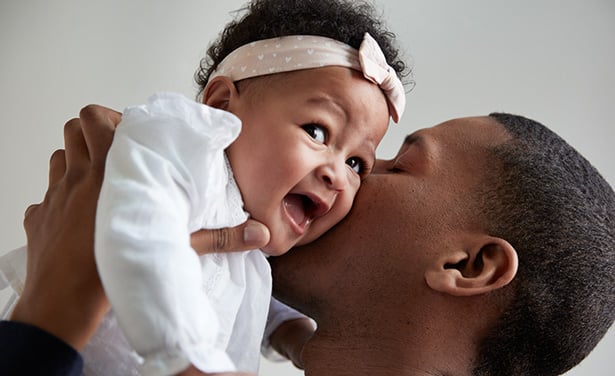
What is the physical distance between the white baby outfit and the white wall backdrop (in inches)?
48.9

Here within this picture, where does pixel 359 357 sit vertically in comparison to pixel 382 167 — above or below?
below

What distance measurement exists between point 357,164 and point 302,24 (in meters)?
0.26

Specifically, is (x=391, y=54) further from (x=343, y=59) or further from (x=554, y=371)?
(x=554, y=371)

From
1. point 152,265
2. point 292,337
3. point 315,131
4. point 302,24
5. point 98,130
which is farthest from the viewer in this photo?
point 292,337

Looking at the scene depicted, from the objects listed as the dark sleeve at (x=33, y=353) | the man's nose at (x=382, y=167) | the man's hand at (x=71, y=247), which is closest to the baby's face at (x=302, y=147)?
the man's nose at (x=382, y=167)

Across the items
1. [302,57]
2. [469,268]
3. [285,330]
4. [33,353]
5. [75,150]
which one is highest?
[302,57]

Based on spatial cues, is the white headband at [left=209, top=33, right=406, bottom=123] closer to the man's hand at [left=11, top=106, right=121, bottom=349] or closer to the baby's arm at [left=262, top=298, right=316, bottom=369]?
the man's hand at [left=11, top=106, right=121, bottom=349]

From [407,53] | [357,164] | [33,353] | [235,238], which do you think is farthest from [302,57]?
[407,53]

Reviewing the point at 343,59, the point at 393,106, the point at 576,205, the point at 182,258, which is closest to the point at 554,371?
the point at 576,205

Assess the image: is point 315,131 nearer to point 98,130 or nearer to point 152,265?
point 98,130

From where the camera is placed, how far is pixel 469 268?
1193 millimetres

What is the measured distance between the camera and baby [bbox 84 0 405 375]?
74 cm

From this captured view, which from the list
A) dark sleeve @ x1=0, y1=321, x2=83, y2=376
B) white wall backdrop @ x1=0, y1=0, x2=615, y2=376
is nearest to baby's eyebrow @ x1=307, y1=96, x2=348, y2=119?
dark sleeve @ x1=0, y1=321, x2=83, y2=376

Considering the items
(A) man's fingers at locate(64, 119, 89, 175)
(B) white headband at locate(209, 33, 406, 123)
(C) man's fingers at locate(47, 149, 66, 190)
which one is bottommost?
(C) man's fingers at locate(47, 149, 66, 190)
